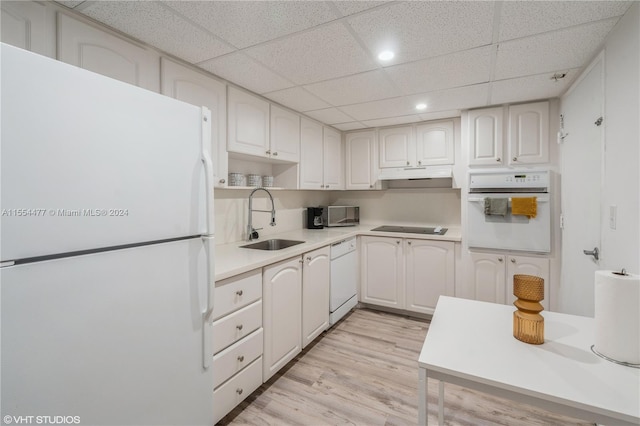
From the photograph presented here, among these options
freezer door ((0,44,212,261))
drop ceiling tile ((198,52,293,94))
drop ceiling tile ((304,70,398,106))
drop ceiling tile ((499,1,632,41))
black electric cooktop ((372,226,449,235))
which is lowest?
black electric cooktop ((372,226,449,235))

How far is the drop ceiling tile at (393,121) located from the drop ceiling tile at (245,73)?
135 cm

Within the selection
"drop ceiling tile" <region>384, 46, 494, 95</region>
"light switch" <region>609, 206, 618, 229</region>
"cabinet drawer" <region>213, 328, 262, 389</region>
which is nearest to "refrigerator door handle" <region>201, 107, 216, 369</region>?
"cabinet drawer" <region>213, 328, 262, 389</region>

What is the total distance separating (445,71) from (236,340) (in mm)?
2191

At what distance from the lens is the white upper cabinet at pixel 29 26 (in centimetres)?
113

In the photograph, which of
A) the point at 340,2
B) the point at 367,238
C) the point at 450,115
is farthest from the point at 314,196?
the point at 340,2

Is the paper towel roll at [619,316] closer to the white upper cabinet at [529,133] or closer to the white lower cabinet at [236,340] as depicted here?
the white lower cabinet at [236,340]

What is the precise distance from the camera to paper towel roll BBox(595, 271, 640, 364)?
83 cm

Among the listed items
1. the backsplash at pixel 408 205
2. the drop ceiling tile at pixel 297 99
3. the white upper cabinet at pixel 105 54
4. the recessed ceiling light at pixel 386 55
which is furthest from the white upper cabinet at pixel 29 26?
the backsplash at pixel 408 205

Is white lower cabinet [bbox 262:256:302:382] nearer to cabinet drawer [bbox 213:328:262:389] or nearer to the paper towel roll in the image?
cabinet drawer [bbox 213:328:262:389]

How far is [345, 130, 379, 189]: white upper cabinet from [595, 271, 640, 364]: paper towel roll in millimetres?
2729

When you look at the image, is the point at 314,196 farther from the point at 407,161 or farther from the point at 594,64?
the point at 594,64

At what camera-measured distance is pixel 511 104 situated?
8.64ft

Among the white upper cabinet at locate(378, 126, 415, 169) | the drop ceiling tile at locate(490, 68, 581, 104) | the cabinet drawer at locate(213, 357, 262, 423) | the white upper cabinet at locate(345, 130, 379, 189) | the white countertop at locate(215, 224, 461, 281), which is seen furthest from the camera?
the white upper cabinet at locate(345, 130, 379, 189)

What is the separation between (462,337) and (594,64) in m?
1.87
